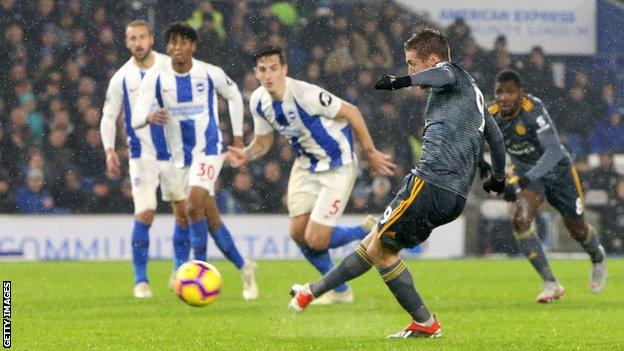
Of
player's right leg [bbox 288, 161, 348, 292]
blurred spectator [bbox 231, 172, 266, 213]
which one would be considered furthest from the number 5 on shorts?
blurred spectator [bbox 231, 172, 266, 213]

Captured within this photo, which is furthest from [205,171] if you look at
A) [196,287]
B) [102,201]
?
[102,201]

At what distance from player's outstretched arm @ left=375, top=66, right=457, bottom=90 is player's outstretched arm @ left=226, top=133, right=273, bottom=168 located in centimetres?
275

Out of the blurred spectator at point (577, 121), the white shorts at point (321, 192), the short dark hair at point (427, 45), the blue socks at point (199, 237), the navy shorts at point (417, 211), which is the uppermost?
the short dark hair at point (427, 45)

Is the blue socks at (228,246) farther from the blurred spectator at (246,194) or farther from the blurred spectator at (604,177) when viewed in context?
the blurred spectator at (604,177)

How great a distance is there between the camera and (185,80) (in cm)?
1170

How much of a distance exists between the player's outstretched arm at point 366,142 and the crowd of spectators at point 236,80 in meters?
8.01

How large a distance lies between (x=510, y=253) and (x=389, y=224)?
38.3 ft

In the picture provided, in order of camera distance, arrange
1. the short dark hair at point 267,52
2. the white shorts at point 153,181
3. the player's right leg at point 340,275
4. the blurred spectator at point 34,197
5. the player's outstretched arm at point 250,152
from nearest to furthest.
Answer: the player's right leg at point 340,275 < the player's outstretched arm at point 250,152 < the short dark hair at point 267,52 < the white shorts at point 153,181 < the blurred spectator at point 34,197

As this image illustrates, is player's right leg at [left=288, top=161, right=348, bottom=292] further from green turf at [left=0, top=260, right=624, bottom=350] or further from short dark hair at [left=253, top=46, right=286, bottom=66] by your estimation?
short dark hair at [left=253, top=46, right=286, bottom=66]

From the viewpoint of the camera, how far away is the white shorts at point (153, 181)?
12188mm

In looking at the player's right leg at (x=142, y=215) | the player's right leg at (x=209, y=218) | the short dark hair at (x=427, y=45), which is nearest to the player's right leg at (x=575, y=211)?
the player's right leg at (x=209, y=218)

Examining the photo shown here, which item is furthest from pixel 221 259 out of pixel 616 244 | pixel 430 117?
pixel 430 117

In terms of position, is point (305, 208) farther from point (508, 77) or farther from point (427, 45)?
point (427, 45)

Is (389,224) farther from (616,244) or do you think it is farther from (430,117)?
(616,244)
